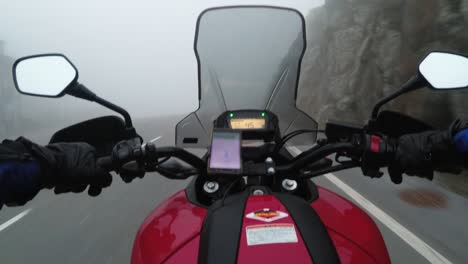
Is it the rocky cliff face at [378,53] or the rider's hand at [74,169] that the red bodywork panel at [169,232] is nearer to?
the rider's hand at [74,169]

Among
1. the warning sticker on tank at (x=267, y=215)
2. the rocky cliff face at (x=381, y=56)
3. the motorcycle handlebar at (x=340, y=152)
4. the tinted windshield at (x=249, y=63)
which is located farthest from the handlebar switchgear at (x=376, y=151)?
the tinted windshield at (x=249, y=63)

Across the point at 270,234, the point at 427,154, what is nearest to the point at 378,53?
the point at 427,154

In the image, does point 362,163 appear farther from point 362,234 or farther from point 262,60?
A: point 262,60

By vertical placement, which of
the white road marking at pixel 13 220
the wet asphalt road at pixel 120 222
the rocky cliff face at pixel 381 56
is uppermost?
the rocky cliff face at pixel 381 56

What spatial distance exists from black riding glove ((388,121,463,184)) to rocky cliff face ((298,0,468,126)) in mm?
6661

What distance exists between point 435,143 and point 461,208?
14.8ft

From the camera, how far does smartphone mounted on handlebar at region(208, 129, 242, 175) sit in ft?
4.83

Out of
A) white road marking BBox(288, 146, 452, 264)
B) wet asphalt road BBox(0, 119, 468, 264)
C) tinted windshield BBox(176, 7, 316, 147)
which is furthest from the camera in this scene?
wet asphalt road BBox(0, 119, 468, 264)

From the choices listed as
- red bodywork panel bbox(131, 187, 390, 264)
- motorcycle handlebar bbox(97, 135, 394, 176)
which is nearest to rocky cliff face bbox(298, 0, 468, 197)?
motorcycle handlebar bbox(97, 135, 394, 176)

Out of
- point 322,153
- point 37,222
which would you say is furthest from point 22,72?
point 37,222

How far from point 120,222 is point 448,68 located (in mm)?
4504

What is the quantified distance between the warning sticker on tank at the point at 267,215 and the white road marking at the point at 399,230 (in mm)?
1781

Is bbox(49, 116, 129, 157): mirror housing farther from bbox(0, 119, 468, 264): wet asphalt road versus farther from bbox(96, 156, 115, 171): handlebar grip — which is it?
bbox(0, 119, 468, 264): wet asphalt road

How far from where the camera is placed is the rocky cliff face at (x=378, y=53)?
31.6 ft
